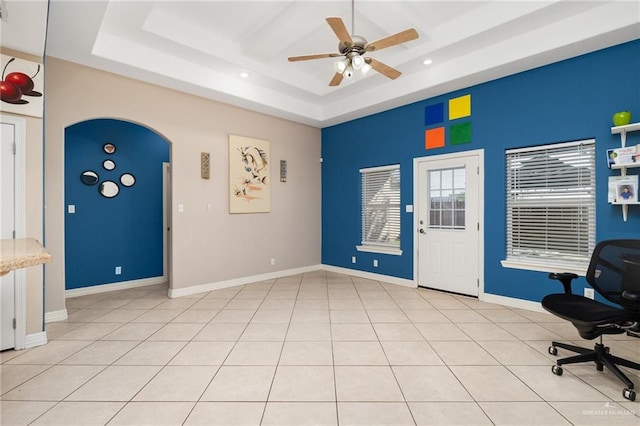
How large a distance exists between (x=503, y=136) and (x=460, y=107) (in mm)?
779

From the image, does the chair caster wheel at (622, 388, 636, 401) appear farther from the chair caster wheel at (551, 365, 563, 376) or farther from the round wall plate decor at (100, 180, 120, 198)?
the round wall plate decor at (100, 180, 120, 198)

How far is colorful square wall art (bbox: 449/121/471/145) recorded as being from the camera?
4.45 metres

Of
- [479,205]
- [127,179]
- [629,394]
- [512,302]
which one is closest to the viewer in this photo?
[629,394]

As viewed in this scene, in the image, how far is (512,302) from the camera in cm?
398

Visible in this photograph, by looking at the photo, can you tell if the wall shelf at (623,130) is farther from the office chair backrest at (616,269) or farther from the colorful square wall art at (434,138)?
the colorful square wall art at (434,138)

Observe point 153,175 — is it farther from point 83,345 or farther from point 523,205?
point 523,205

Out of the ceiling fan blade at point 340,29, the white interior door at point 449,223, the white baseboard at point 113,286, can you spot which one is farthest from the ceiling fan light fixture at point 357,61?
the white baseboard at point 113,286

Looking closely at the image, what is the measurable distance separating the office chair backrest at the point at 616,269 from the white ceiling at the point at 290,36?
223 cm

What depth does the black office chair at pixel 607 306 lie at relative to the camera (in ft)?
7.07

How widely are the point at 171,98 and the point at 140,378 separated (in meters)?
3.80

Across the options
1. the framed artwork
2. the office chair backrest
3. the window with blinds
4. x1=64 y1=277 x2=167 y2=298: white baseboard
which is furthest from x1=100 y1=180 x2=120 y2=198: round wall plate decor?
the office chair backrest

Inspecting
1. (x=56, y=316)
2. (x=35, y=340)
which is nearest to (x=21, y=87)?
(x=35, y=340)

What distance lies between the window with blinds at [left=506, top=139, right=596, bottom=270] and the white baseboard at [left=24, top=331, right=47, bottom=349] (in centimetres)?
533

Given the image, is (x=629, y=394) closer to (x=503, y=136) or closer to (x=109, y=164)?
(x=503, y=136)
